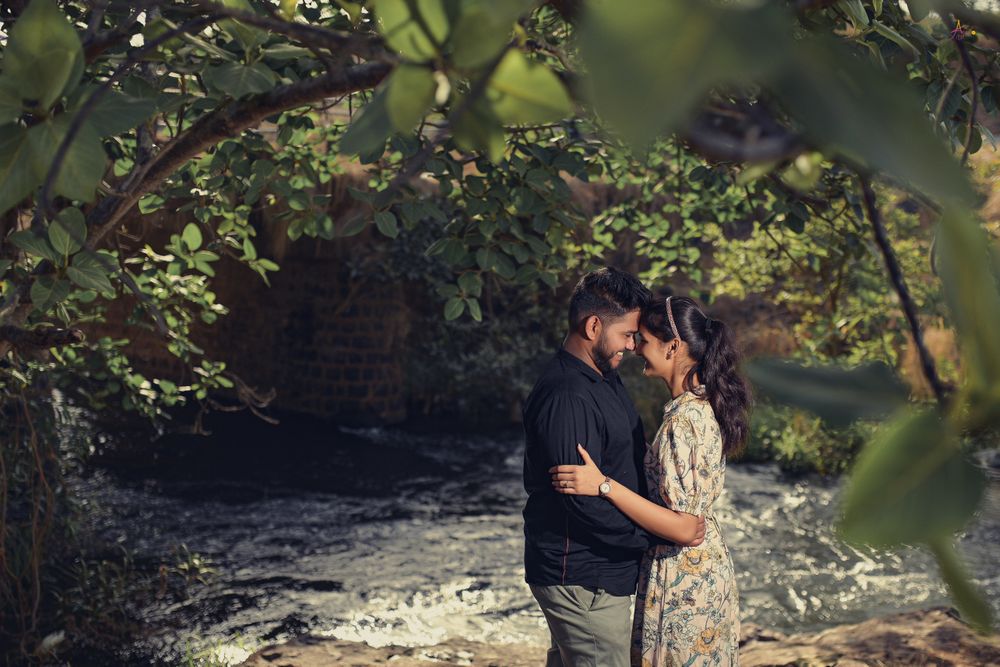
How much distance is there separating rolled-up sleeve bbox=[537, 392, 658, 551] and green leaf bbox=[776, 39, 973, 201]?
2.33m

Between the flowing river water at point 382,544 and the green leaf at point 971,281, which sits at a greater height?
the green leaf at point 971,281

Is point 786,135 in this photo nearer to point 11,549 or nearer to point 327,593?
point 11,549

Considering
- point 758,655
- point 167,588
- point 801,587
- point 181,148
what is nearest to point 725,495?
point 801,587

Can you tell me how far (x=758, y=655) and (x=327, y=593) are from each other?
2.63 meters

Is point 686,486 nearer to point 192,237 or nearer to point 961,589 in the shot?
point 192,237

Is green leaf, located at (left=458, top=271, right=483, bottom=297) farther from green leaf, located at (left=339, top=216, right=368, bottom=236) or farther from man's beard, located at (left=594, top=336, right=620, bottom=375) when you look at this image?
green leaf, located at (left=339, top=216, right=368, bottom=236)

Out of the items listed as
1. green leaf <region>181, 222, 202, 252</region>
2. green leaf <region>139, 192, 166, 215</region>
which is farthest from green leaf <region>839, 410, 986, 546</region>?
green leaf <region>181, 222, 202, 252</region>

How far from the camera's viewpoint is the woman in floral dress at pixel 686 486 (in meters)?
2.64

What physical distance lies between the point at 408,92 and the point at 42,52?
0.79 ft

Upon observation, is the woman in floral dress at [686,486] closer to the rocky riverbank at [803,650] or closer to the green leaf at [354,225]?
the green leaf at [354,225]

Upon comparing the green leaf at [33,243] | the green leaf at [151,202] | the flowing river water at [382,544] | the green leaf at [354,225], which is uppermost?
the green leaf at [151,202]

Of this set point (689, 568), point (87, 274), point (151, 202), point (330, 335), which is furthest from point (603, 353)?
point (330, 335)

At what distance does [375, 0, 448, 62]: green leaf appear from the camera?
454mm

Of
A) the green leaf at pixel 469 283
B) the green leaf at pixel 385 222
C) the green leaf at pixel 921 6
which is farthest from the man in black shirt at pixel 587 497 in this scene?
the green leaf at pixel 921 6
